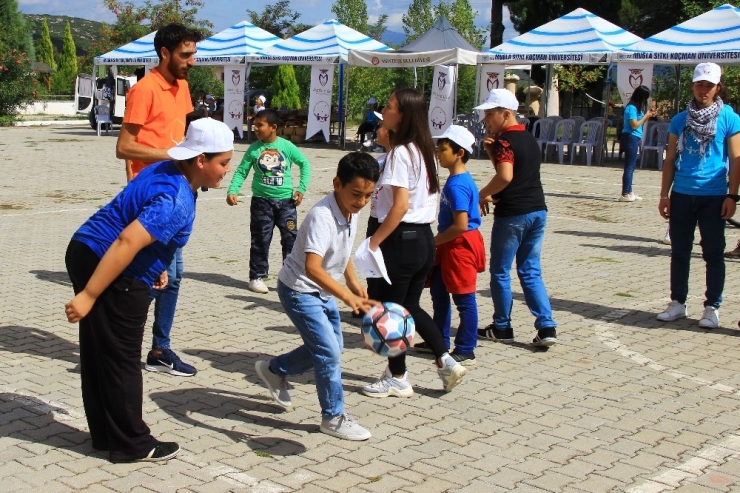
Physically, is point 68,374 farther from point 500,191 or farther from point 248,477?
point 500,191

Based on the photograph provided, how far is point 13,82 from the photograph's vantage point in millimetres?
37188

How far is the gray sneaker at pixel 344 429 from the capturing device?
190 inches

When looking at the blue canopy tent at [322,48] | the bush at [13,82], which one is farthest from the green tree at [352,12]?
the blue canopy tent at [322,48]

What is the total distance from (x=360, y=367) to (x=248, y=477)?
1.95 m

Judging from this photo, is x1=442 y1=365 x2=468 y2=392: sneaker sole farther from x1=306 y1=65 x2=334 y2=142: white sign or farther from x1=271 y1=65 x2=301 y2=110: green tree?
→ x1=271 y1=65 x2=301 y2=110: green tree

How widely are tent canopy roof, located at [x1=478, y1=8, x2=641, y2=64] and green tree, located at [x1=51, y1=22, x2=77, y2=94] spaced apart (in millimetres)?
40813

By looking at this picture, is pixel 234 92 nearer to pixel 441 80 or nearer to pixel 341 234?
pixel 441 80

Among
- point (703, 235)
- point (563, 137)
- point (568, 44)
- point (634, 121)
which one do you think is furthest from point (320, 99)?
point (703, 235)

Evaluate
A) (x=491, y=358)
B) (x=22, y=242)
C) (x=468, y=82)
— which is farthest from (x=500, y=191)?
(x=468, y=82)

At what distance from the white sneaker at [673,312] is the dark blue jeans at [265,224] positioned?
3.24m

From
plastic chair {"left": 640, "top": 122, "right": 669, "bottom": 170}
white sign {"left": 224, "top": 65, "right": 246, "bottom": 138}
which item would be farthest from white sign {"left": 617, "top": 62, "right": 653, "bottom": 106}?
white sign {"left": 224, "top": 65, "right": 246, "bottom": 138}

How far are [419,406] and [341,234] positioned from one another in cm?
132

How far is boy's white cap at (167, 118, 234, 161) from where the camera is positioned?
430 cm

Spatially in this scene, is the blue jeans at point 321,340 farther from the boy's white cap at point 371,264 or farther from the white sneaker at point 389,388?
the white sneaker at point 389,388
